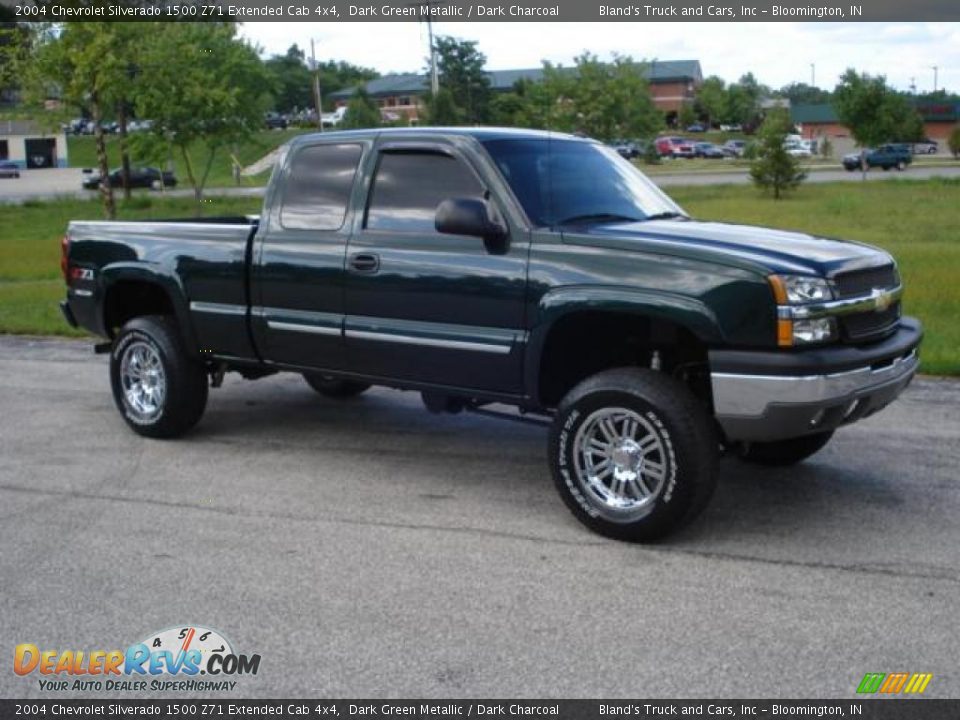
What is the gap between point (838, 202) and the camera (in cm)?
3042

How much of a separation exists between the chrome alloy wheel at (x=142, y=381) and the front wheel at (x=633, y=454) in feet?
10.7

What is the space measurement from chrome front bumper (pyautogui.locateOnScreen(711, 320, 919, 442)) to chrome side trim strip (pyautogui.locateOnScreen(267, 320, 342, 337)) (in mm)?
2398

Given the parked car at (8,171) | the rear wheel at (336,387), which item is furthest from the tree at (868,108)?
the parked car at (8,171)

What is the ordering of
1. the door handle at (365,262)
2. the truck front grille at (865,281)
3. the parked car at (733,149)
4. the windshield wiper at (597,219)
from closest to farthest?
the truck front grille at (865,281) < the windshield wiper at (597,219) < the door handle at (365,262) < the parked car at (733,149)

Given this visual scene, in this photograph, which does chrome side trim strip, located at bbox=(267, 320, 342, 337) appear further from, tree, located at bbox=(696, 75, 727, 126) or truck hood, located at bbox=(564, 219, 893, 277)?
tree, located at bbox=(696, 75, 727, 126)

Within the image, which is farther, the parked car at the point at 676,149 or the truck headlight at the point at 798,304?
the parked car at the point at 676,149

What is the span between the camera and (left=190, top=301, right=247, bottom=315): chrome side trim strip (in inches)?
284

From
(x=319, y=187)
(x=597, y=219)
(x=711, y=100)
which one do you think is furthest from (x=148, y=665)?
(x=711, y=100)

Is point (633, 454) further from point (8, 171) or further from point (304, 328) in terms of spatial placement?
point (8, 171)

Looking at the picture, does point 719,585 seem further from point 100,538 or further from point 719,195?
point 719,195

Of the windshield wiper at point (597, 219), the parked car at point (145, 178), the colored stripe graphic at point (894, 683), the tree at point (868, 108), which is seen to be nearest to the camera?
the colored stripe graphic at point (894, 683)

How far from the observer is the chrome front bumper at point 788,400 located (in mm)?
5176

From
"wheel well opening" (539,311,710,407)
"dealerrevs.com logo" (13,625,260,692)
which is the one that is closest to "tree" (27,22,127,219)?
"wheel well opening" (539,311,710,407)

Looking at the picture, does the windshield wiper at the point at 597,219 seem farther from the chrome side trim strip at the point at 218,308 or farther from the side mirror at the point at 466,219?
the chrome side trim strip at the point at 218,308
